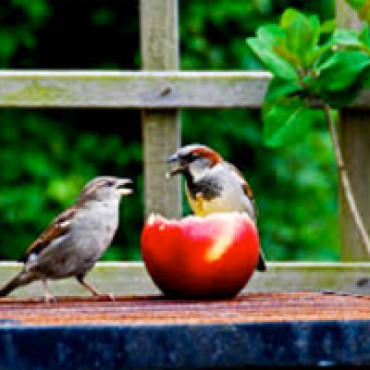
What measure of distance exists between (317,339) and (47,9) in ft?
18.8

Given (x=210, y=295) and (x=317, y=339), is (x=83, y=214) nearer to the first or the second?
(x=210, y=295)

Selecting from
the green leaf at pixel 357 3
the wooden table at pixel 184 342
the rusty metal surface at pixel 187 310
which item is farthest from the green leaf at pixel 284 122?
the wooden table at pixel 184 342

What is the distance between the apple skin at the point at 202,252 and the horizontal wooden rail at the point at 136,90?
1.33m

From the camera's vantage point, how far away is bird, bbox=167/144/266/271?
4.58 meters

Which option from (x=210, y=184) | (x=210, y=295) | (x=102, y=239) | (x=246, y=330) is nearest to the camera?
(x=246, y=330)

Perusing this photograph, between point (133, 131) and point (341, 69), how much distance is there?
354 cm

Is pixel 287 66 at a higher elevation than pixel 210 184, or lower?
higher

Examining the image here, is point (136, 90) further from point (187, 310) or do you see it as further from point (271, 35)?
point (187, 310)

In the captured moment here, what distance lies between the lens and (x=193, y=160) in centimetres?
451

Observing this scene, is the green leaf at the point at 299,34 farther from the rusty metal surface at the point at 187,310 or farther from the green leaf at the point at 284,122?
the rusty metal surface at the point at 187,310

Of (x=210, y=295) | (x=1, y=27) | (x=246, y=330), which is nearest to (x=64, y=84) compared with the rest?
(x=210, y=295)

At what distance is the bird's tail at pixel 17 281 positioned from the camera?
3.89 metres

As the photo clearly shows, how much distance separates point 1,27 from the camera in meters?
7.73

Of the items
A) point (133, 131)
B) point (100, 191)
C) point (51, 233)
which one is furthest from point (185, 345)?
point (133, 131)
